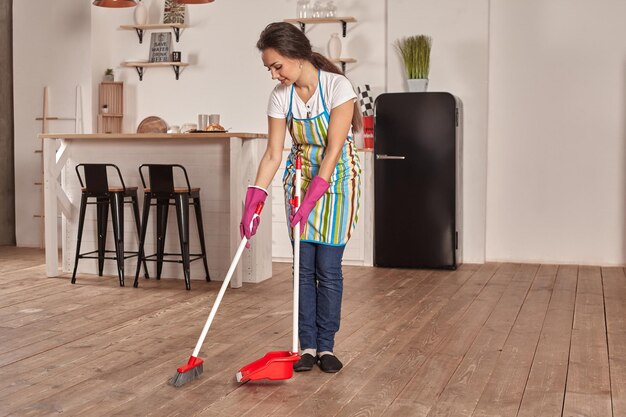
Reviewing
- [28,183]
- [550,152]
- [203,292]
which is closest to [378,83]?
[550,152]

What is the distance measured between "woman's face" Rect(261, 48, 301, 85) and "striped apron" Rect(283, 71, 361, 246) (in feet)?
0.36

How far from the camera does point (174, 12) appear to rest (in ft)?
24.0

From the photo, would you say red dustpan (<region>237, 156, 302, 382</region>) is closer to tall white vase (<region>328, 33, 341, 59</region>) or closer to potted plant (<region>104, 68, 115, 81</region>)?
tall white vase (<region>328, 33, 341, 59</region>)

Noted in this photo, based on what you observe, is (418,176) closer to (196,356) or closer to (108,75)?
(108,75)

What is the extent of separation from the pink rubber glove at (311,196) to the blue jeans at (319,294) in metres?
0.27

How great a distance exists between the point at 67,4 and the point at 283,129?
5.00 metres

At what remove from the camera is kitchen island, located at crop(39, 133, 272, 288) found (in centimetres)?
546

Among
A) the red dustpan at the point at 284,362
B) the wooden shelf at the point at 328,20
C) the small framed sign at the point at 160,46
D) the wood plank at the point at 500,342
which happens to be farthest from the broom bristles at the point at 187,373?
the small framed sign at the point at 160,46

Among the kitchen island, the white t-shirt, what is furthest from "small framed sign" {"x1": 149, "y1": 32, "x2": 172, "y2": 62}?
the white t-shirt

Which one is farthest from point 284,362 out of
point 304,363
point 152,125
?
point 152,125

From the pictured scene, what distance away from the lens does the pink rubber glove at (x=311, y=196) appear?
9.87 ft

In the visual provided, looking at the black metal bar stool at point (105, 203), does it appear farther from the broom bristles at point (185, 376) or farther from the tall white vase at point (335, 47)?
the broom bristles at point (185, 376)

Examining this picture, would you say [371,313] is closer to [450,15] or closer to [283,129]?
[283,129]

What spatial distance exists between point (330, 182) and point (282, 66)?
1.60ft
